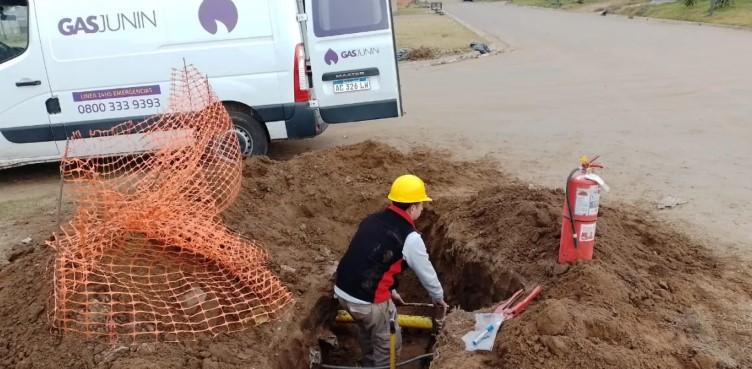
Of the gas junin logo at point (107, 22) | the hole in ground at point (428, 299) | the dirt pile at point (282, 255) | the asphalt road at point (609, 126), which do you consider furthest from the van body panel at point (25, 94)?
the hole in ground at point (428, 299)

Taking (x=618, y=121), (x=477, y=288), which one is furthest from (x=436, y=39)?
(x=477, y=288)

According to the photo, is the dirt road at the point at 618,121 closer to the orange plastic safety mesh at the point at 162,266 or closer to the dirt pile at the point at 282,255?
the dirt pile at the point at 282,255

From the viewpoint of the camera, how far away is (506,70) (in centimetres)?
1648

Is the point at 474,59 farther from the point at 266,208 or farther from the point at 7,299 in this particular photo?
the point at 7,299

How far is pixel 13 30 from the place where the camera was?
7551 millimetres

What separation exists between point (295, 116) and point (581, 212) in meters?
4.61

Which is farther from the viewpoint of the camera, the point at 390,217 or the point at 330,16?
the point at 330,16

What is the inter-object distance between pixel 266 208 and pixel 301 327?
1.94 meters

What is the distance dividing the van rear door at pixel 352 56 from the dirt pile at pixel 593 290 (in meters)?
2.22

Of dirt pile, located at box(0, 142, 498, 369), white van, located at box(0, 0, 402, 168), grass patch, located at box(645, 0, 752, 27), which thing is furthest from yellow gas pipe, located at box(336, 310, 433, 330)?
grass patch, located at box(645, 0, 752, 27)

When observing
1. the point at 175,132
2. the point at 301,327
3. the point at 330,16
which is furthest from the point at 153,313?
the point at 330,16

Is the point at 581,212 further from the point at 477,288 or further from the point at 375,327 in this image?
the point at 375,327

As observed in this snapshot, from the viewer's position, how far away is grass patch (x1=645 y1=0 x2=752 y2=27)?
81.0 feet

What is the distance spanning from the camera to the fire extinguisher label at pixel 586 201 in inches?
154
